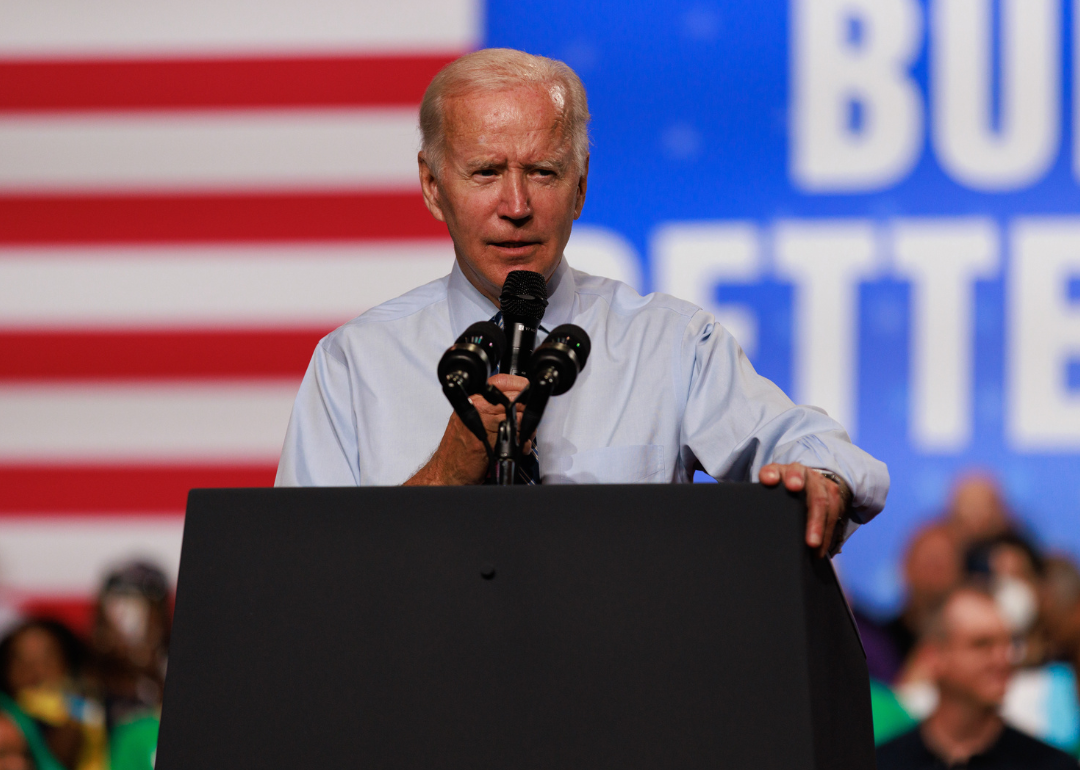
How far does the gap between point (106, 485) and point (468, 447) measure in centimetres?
268

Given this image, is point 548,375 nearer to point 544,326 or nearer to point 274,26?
point 544,326

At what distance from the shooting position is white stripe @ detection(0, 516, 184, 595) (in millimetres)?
3330

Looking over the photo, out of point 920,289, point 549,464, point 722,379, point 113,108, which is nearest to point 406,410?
point 549,464

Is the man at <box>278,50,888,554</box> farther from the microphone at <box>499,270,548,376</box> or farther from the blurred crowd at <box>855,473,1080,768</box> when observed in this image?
the blurred crowd at <box>855,473,1080,768</box>

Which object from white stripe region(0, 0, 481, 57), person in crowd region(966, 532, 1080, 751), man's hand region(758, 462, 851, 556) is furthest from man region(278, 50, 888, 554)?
white stripe region(0, 0, 481, 57)

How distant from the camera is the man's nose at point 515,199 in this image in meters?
1.16

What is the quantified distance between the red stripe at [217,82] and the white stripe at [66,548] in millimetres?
1243

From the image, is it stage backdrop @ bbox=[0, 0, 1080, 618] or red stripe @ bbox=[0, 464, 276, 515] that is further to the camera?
red stripe @ bbox=[0, 464, 276, 515]

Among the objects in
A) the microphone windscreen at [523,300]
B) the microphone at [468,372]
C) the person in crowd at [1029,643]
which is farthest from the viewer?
the person in crowd at [1029,643]

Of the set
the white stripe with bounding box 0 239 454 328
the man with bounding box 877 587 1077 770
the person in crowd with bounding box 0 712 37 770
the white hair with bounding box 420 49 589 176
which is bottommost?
the person in crowd with bounding box 0 712 37 770

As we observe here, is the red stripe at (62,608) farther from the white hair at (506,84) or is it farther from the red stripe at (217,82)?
the white hair at (506,84)

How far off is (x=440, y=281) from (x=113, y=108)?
96.3 inches

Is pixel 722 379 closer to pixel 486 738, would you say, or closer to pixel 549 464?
pixel 549 464

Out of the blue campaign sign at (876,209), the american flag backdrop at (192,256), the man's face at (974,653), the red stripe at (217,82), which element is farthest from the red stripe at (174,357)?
the man's face at (974,653)
